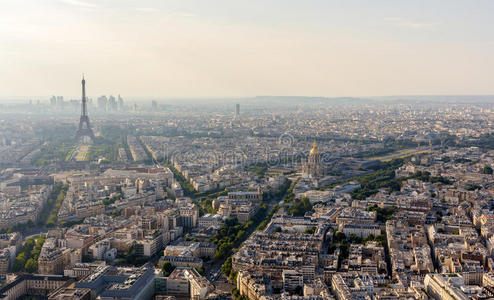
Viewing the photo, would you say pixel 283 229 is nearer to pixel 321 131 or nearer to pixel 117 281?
pixel 117 281

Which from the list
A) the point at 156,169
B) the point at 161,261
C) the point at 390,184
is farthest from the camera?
the point at 156,169

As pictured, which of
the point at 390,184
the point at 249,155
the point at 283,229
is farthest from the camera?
the point at 249,155

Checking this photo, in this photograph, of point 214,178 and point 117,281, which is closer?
point 117,281

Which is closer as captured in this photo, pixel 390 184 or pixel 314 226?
pixel 314 226

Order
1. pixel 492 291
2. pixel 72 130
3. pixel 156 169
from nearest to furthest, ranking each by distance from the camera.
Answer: pixel 492 291
pixel 156 169
pixel 72 130

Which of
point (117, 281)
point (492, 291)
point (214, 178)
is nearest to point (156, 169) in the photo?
point (214, 178)

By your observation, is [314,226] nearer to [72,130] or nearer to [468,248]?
[468,248]

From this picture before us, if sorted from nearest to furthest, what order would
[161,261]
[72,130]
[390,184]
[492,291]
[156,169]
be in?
[492,291]
[161,261]
[390,184]
[156,169]
[72,130]

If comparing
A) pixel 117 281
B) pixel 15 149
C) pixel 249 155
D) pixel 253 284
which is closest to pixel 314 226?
pixel 253 284
